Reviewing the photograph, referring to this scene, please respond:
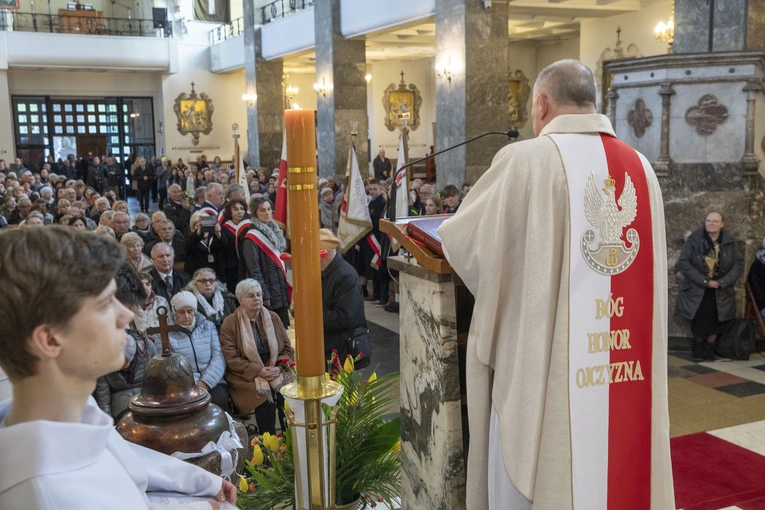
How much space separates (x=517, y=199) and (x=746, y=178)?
512 centimetres

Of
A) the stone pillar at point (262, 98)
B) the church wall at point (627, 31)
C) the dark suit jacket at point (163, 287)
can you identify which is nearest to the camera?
the dark suit jacket at point (163, 287)

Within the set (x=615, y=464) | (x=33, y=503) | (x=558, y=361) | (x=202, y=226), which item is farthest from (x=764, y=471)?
(x=202, y=226)

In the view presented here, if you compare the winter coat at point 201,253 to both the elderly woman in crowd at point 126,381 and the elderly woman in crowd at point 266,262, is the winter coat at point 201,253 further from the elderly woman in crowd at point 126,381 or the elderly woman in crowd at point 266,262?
the elderly woman in crowd at point 126,381

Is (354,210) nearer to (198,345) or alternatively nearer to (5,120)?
(198,345)

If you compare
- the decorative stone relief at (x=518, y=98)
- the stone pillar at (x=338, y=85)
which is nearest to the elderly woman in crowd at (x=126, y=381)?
the stone pillar at (x=338, y=85)

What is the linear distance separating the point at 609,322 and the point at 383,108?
20911 mm

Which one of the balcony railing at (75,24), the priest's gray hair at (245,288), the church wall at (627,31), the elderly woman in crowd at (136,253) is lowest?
the priest's gray hair at (245,288)

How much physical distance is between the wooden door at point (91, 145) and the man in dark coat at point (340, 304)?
75.4 ft

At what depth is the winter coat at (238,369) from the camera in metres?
4.57

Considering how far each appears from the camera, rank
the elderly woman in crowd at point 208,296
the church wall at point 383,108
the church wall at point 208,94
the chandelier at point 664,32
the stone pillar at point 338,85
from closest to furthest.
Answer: the elderly woman in crowd at point 208,296, the chandelier at point 664,32, the stone pillar at point 338,85, the church wall at point 383,108, the church wall at point 208,94

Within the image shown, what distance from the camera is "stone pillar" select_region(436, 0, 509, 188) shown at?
11484mm

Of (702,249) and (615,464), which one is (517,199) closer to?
(615,464)

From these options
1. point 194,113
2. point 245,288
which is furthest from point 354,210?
point 194,113

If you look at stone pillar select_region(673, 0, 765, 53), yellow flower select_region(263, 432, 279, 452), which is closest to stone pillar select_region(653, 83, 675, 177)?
stone pillar select_region(673, 0, 765, 53)
